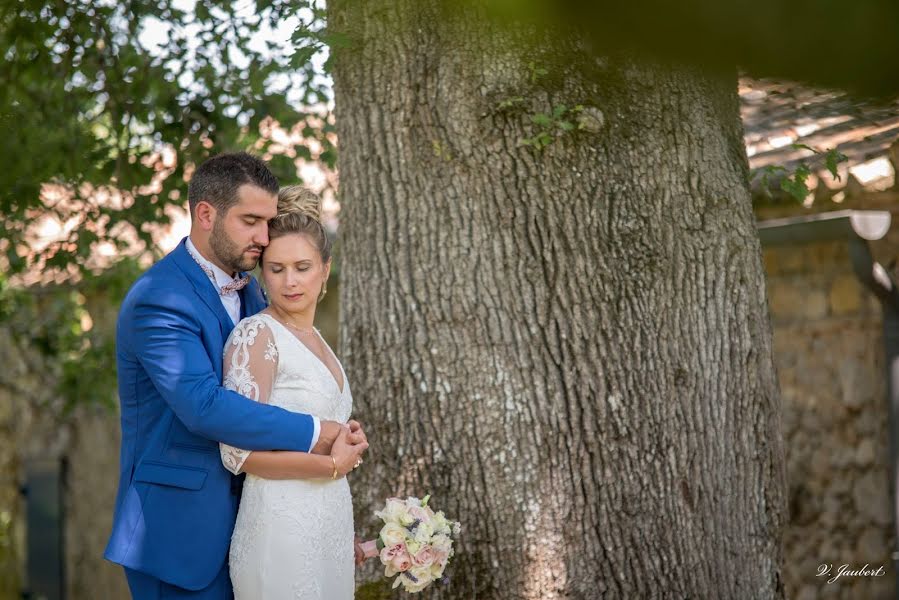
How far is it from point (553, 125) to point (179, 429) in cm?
148

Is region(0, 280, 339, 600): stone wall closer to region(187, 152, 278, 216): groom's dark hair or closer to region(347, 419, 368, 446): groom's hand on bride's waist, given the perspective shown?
region(187, 152, 278, 216): groom's dark hair

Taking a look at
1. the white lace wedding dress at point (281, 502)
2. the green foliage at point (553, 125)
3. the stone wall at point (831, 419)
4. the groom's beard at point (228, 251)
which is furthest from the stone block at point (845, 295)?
the groom's beard at point (228, 251)

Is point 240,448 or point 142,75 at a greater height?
point 142,75

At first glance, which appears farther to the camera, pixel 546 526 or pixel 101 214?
pixel 101 214

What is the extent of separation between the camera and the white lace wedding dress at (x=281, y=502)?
2.71 m

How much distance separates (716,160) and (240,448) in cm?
182

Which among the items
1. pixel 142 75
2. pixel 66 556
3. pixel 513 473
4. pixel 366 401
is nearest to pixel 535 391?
pixel 513 473

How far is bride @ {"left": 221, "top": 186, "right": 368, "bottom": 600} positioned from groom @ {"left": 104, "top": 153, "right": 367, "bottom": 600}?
0.16ft

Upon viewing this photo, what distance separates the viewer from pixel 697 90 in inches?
129

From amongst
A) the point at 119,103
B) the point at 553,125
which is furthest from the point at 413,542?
the point at 119,103

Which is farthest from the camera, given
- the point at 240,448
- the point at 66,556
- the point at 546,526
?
the point at 66,556

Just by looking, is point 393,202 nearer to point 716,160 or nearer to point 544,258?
point 544,258
